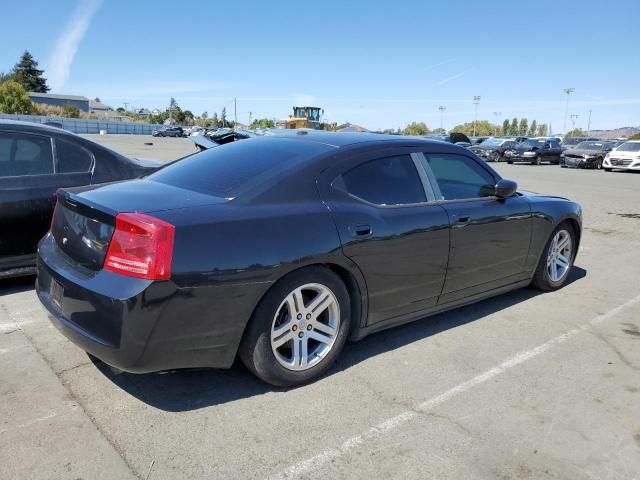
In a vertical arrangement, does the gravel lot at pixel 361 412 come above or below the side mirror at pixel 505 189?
below

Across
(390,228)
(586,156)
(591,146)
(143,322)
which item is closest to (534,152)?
(591,146)

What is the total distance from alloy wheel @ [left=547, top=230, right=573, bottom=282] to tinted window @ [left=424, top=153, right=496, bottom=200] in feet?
3.84

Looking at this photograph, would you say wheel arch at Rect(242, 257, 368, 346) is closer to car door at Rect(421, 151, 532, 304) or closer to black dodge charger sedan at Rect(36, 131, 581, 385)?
black dodge charger sedan at Rect(36, 131, 581, 385)

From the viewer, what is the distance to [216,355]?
114 inches

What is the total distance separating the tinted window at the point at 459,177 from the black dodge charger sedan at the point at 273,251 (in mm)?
16

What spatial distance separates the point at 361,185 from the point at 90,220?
5.46 ft

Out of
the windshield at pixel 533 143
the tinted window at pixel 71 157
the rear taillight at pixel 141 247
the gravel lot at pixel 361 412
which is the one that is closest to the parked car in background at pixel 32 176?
the tinted window at pixel 71 157

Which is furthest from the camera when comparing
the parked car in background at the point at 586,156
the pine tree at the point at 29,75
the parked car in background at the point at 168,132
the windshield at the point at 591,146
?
the pine tree at the point at 29,75

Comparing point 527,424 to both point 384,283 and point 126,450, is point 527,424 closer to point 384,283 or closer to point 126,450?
point 384,283

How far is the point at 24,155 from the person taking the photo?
4.85m

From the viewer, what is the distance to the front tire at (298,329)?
3012 millimetres

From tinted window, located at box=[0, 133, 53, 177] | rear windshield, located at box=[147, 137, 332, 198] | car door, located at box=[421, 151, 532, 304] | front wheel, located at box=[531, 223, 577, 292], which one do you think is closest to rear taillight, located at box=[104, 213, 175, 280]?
rear windshield, located at box=[147, 137, 332, 198]

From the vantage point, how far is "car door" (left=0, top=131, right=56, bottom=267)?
4598 mm

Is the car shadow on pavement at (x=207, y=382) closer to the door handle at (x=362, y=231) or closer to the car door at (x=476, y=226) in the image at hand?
the car door at (x=476, y=226)
